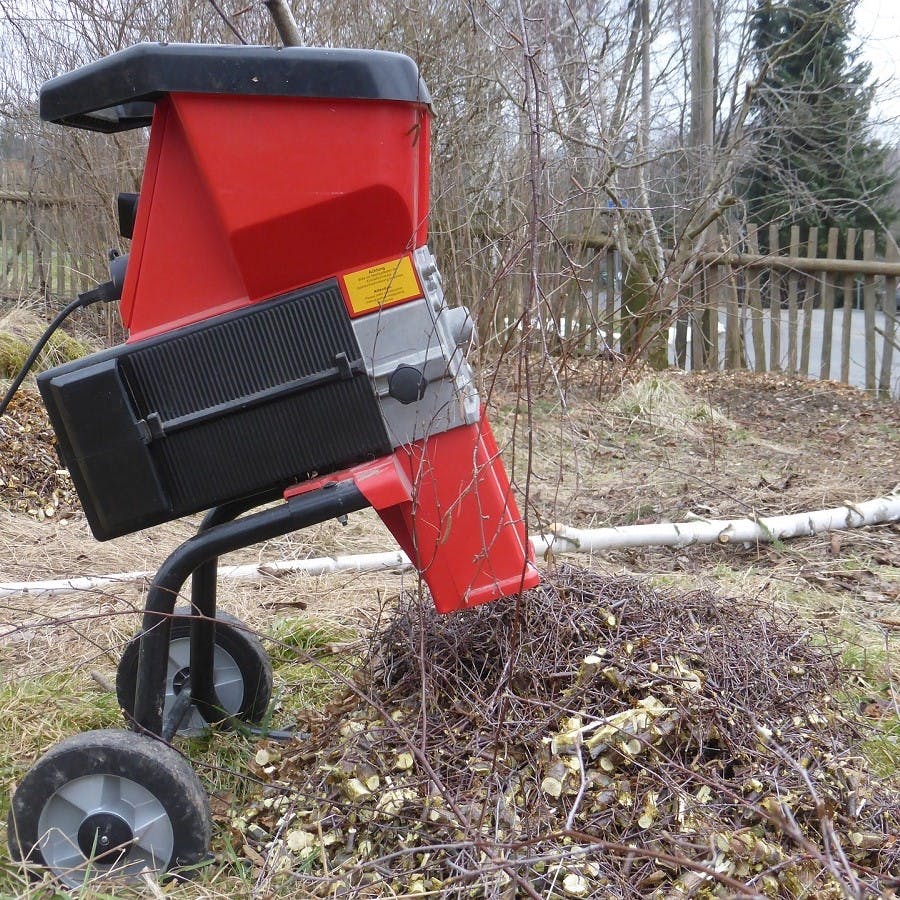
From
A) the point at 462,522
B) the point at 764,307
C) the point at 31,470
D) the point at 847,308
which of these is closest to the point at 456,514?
the point at 462,522

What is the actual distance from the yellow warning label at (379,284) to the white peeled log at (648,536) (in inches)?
83.4

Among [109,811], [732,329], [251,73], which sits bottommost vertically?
[732,329]

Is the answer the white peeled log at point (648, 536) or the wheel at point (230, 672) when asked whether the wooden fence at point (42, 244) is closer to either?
the white peeled log at point (648, 536)

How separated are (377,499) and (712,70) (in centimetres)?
1131

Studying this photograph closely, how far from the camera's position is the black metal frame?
1766 millimetres

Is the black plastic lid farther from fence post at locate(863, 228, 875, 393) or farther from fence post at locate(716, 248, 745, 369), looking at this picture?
fence post at locate(716, 248, 745, 369)

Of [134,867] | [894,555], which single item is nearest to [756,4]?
[894,555]

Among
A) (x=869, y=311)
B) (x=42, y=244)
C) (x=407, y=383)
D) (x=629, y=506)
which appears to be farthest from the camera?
A: (x=42, y=244)

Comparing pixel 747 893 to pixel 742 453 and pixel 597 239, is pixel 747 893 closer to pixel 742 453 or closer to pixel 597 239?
pixel 742 453

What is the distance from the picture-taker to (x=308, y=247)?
1.74 meters

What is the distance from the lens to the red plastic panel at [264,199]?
5.39 feet

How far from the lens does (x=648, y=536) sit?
13.5ft

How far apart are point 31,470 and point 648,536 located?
3.65 m

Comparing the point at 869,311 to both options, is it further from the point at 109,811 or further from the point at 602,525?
the point at 109,811
